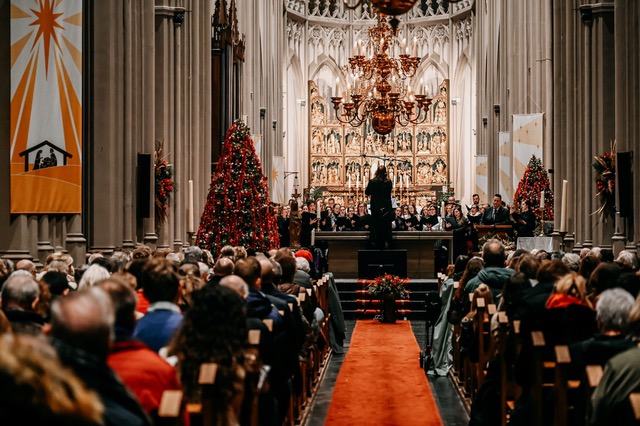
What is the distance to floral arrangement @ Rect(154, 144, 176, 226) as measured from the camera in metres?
18.5

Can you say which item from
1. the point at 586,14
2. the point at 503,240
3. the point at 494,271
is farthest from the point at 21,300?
the point at 503,240

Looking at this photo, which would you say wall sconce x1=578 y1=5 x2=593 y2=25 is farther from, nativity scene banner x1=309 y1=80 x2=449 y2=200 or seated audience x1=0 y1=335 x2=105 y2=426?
nativity scene banner x1=309 y1=80 x2=449 y2=200

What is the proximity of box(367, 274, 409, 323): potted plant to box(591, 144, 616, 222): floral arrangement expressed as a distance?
4.11 m

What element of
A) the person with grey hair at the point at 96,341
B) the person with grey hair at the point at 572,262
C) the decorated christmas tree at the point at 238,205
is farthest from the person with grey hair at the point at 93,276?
the decorated christmas tree at the point at 238,205

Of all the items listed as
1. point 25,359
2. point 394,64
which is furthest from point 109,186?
point 25,359

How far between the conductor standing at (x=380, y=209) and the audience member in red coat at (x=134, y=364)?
18.0 metres

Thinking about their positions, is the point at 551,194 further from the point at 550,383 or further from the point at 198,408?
the point at 198,408

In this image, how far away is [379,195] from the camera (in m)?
22.2

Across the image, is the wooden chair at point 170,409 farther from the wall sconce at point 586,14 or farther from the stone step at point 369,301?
the stone step at point 369,301

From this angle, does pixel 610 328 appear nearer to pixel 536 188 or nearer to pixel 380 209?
pixel 380 209

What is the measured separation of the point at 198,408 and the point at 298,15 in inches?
1585

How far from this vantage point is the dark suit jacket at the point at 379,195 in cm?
2219

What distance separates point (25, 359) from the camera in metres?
1.84

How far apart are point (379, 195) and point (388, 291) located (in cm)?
340
